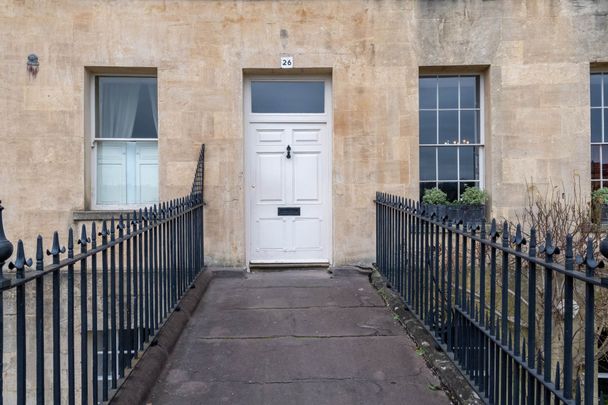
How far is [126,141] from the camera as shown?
7.68 metres

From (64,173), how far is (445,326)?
19.6 feet

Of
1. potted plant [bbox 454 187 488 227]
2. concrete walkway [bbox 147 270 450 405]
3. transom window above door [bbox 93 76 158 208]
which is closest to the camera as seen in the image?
concrete walkway [bbox 147 270 450 405]

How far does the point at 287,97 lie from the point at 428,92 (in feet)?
7.55

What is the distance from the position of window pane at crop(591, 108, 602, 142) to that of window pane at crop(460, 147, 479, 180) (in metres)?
1.94

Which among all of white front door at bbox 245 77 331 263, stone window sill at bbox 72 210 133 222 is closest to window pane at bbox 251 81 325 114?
white front door at bbox 245 77 331 263

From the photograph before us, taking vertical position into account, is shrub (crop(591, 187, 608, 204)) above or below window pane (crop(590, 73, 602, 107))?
below

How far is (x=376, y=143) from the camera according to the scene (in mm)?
7418

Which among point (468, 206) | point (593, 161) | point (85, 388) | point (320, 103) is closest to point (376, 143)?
point (320, 103)

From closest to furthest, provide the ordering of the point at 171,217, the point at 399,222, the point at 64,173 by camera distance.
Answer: the point at 171,217
the point at 399,222
the point at 64,173

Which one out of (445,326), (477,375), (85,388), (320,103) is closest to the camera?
(85,388)

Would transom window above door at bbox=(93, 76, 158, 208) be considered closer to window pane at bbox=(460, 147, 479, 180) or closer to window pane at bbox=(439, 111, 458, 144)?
window pane at bbox=(439, 111, 458, 144)

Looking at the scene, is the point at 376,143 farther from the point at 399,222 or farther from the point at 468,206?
the point at 399,222

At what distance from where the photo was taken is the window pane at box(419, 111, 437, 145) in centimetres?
777

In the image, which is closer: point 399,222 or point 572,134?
point 399,222
